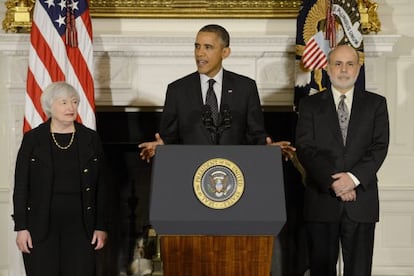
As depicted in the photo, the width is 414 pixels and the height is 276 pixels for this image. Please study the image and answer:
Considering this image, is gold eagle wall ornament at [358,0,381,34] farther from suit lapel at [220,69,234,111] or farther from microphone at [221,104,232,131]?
microphone at [221,104,232,131]

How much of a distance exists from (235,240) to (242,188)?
8.7 inches

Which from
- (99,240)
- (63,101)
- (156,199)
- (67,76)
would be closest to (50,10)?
(67,76)

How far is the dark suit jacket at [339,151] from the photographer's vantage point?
4039mm

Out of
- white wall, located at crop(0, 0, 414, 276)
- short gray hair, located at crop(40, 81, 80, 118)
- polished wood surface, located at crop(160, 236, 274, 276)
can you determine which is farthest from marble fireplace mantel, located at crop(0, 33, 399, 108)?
polished wood surface, located at crop(160, 236, 274, 276)

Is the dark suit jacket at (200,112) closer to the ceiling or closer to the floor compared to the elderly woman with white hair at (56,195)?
closer to the ceiling

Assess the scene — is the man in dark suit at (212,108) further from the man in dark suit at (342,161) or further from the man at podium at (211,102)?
the man in dark suit at (342,161)

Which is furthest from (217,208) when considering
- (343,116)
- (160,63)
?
(160,63)

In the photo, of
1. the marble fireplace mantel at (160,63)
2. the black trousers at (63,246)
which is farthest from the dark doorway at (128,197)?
the black trousers at (63,246)

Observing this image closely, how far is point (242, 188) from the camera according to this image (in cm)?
340

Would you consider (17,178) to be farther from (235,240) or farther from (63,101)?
(235,240)

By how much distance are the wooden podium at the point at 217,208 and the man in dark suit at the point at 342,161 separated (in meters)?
0.72

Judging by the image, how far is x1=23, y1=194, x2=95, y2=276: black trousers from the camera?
3.90 metres

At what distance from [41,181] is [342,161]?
4.92 feet

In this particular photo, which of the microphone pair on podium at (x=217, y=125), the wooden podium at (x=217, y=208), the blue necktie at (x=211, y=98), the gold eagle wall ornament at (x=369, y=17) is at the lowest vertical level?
the wooden podium at (x=217, y=208)
